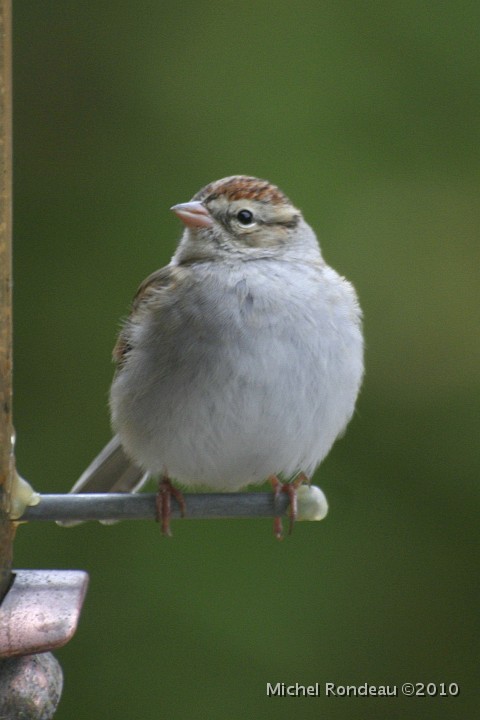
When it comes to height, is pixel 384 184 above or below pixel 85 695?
above

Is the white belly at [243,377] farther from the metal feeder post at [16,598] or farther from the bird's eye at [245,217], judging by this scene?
the metal feeder post at [16,598]

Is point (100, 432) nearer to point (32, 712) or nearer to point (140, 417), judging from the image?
point (140, 417)

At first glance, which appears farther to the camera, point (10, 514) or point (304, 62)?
point (304, 62)

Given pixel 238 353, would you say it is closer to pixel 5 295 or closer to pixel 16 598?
pixel 5 295

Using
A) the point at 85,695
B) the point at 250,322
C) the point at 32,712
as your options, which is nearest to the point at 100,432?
the point at 85,695

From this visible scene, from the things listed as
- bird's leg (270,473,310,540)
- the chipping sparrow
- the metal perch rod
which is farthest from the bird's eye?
the metal perch rod

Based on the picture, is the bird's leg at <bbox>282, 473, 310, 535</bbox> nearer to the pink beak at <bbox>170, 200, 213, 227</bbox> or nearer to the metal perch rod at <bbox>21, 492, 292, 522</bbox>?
the metal perch rod at <bbox>21, 492, 292, 522</bbox>

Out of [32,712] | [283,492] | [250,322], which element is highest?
[250,322]

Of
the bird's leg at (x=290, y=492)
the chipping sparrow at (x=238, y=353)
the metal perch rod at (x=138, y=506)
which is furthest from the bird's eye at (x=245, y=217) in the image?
the metal perch rod at (x=138, y=506)
